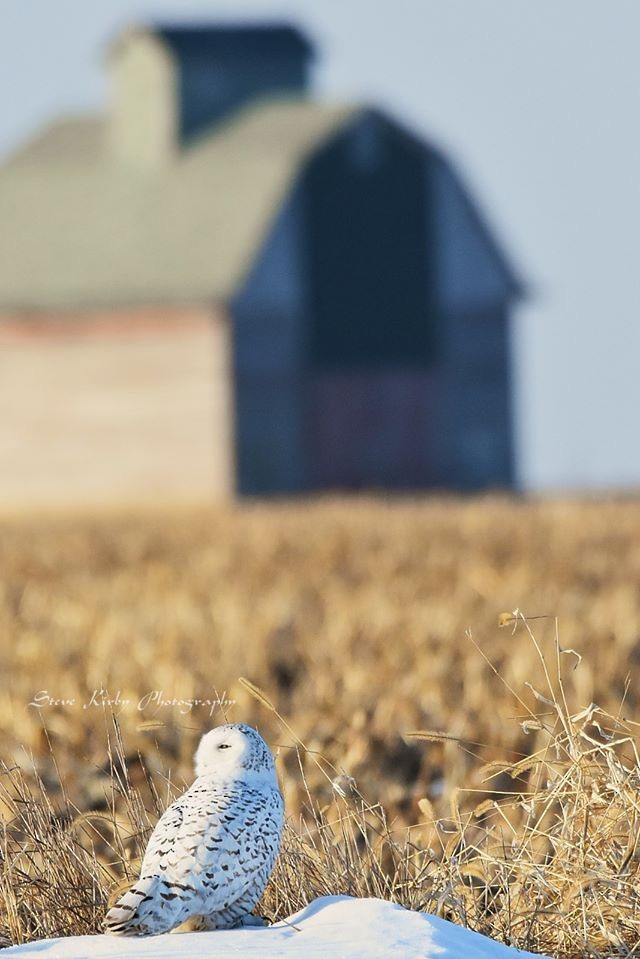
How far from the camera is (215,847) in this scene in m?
2.86

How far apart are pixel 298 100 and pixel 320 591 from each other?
2048cm

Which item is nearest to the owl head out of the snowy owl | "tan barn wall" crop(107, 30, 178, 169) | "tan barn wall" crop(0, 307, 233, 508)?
the snowy owl

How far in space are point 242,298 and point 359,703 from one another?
70.1 ft

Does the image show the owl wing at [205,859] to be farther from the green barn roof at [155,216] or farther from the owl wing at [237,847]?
the green barn roof at [155,216]

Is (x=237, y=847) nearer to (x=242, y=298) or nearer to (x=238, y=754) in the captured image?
(x=238, y=754)

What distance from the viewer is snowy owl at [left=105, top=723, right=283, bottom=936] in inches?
110

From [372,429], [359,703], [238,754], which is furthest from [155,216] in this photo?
[238,754]

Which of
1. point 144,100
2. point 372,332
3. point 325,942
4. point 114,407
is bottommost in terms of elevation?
point 325,942

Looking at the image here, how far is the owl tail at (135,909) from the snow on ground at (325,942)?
0.02m

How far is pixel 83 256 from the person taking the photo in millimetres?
30000

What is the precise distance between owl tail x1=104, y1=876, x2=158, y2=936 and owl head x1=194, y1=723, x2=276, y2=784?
239 mm

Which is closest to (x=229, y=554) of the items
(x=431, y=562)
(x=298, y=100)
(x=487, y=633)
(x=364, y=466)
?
(x=431, y=562)

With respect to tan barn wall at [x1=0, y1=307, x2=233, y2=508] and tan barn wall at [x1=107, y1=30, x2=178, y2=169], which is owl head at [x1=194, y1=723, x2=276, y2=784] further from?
tan barn wall at [x1=107, y1=30, x2=178, y2=169]

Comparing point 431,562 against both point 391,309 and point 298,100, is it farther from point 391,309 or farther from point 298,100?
point 298,100
